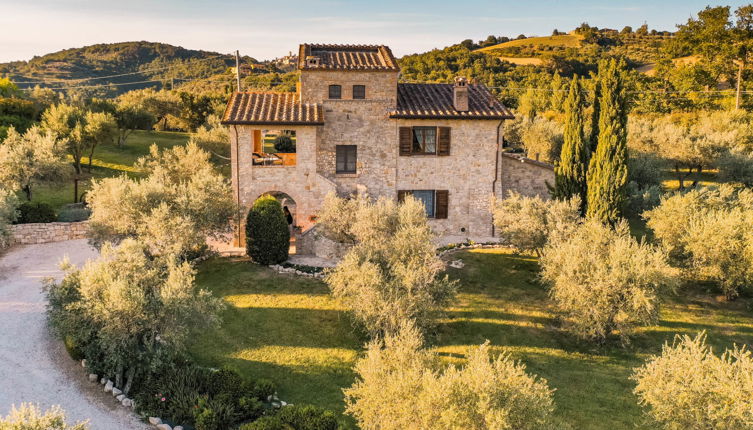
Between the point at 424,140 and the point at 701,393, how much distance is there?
19.9 metres

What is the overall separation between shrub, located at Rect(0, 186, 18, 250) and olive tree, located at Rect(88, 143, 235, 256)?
366 centimetres

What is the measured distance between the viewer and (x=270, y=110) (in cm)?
2716

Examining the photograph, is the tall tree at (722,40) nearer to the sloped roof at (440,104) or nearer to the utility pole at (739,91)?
the utility pole at (739,91)

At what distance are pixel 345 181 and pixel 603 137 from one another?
13634 millimetres

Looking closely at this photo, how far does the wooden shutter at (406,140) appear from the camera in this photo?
2847 centimetres

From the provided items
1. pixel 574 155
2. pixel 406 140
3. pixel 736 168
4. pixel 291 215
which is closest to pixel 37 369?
pixel 291 215

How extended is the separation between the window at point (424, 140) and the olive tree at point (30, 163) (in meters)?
19.8

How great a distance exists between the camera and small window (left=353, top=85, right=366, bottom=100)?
1101 inches

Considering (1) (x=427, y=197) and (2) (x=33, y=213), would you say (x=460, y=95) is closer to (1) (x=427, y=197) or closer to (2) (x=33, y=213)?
(1) (x=427, y=197)

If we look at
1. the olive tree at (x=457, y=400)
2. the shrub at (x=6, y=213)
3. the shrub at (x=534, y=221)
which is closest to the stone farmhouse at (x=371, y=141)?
the shrub at (x=534, y=221)

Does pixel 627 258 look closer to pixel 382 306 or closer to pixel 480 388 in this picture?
pixel 382 306

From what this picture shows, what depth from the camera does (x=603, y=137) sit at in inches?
1062

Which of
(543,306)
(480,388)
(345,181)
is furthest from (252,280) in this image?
(480,388)

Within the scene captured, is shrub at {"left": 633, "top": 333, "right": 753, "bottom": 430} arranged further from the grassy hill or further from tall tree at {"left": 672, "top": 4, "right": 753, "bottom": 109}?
the grassy hill
